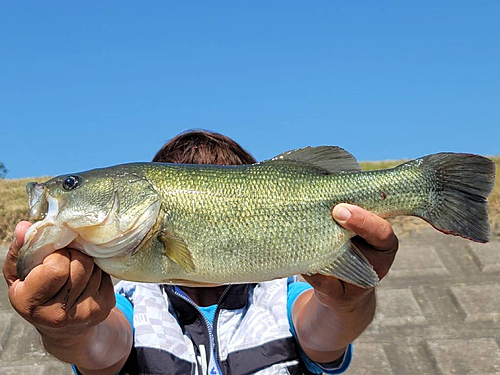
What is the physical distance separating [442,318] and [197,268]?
444 centimetres

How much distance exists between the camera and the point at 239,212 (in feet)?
8.32

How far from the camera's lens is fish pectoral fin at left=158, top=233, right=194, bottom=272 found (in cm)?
244

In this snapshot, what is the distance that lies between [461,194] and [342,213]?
0.61m

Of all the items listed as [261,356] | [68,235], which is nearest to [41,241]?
[68,235]

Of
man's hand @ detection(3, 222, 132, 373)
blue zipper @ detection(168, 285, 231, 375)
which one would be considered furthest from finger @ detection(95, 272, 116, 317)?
blue zipper @ detection(168, 285, 231, 375)

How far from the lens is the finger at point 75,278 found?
93.7 inches

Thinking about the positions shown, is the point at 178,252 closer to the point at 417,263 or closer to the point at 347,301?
the point at 347,301

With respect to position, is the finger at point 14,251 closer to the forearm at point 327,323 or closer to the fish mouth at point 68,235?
the fish mouth at point 68,235

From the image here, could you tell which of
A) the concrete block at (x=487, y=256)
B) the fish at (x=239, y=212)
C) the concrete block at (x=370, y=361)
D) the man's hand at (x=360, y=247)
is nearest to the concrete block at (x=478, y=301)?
the concrete block at (x=487, y=256)

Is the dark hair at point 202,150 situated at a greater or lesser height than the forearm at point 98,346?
greater

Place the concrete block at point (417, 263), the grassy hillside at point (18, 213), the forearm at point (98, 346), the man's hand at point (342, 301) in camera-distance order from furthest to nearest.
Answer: the grassy hillside at point (18, 213) < the concrete block at point (417, 263) < the forearm at point (98, 346) < the man's hand at point (342, 301)

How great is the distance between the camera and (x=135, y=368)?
3465 mm

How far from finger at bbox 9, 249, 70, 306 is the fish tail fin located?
1575 mm

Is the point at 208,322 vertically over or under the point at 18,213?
over
